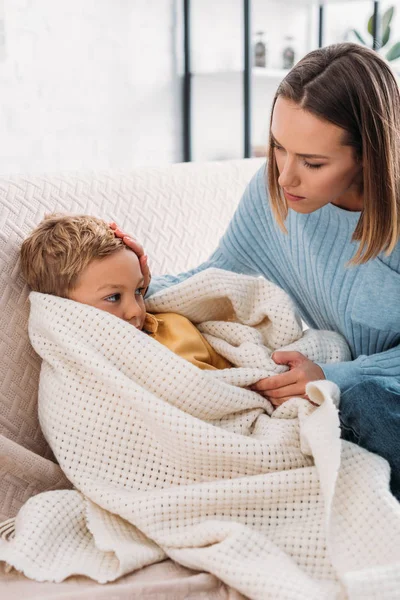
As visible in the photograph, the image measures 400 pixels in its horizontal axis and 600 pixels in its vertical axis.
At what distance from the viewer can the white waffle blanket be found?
107 centimetres

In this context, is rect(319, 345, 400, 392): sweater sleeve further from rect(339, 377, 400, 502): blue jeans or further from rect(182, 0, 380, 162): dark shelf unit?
rect(182, 0, 380, 162): dark shelf unit

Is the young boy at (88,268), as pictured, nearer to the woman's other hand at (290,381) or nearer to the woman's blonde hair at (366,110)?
the woman's other hand at (290,381)

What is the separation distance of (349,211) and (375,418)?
1.50 feet

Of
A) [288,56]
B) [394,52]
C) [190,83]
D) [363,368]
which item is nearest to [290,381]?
[363,368]

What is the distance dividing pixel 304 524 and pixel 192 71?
2.80 m

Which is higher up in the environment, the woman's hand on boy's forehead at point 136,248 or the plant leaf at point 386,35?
the plant leaf at point 386,35

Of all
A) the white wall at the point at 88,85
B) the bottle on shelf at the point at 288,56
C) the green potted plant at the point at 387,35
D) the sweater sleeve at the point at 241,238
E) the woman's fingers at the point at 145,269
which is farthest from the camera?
the green potted plant at the point at 387,35

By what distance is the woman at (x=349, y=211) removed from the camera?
131 centimetres

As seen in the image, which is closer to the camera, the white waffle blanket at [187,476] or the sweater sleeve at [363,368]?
the white waffle blanket at [187,476]

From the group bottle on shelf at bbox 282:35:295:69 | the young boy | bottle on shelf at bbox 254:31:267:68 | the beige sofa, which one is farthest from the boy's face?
bottle on shelf at bbox 282:35:295:69

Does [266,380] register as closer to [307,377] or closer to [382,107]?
[307,377]

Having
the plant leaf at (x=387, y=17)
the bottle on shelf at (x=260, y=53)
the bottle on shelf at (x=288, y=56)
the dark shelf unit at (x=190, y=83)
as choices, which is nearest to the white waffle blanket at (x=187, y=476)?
the dark shelf unit at (x=190, y=83)

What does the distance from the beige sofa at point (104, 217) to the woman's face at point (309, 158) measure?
0.39 m

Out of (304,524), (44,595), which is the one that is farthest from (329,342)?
(44,595)
